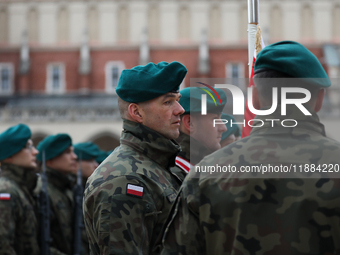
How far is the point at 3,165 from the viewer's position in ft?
15.5

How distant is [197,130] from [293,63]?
1.53m

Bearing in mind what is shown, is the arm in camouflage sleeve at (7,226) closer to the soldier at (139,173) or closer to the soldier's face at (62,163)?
the soldier's face at (62,163)

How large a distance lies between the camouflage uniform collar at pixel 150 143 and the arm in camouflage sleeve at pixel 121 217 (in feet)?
0.89

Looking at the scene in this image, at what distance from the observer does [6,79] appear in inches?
1436

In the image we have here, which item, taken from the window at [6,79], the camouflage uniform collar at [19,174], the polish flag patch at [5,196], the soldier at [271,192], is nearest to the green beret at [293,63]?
Result: the soldier at [271,192]

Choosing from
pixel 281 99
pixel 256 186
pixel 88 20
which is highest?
pixel 88 20

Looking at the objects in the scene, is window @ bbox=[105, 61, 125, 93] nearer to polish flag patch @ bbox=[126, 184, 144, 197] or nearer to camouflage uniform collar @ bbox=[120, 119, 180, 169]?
camouflage uniform collar @ bbox=[120, 119, 180, 169]

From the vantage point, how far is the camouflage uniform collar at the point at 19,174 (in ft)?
15.4

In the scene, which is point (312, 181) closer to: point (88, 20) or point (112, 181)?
point (112, 181)

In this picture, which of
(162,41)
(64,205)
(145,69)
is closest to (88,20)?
(162,41)

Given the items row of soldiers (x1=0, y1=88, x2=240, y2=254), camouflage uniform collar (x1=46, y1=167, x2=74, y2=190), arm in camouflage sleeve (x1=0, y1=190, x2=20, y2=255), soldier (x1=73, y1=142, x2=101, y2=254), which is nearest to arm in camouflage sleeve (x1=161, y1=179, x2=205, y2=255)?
row of soldiers (x1=0, y1=88, x2=240, y2=254)

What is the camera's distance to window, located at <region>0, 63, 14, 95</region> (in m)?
36.1

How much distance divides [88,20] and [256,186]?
35483mm

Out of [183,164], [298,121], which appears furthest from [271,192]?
[183,164]
